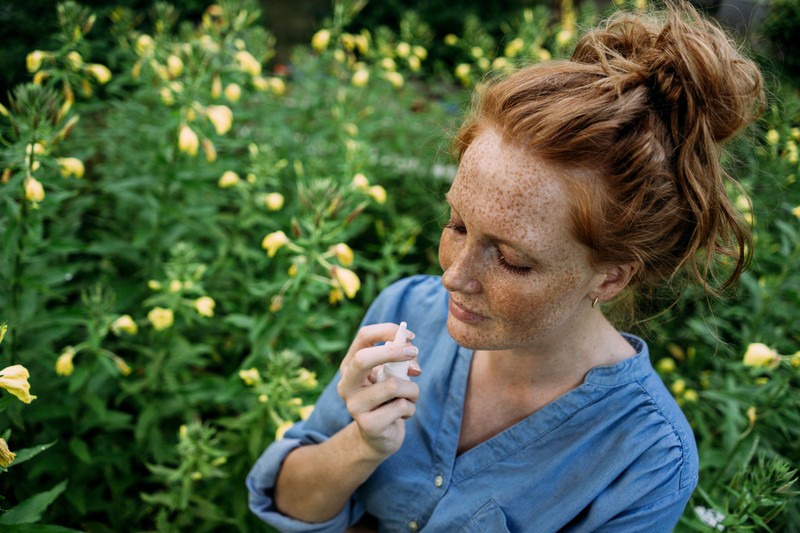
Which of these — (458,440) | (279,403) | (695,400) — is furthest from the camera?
(695,400)

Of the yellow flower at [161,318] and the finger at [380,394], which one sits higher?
the finger at [380,394]

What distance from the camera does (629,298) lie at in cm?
151

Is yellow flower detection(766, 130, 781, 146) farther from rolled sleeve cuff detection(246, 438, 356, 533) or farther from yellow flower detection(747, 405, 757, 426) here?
rolled sleeve cuff detection(246, 438, 356, 533)

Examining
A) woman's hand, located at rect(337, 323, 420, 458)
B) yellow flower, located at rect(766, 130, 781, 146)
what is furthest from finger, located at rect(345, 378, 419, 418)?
yellow flower, located at rect(766, 130, 781, 146)

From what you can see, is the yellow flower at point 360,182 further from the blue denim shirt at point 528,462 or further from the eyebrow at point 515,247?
the eyebrow at point 515,247

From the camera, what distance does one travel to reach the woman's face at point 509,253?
1130mm

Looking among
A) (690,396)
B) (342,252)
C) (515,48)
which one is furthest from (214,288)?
(515,48)

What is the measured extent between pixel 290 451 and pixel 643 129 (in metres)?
1.06

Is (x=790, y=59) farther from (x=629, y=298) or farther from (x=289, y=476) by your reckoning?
(x=289, y=476)

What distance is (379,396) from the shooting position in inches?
48.9

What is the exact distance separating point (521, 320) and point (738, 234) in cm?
47

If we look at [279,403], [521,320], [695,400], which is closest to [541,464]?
[521,320]

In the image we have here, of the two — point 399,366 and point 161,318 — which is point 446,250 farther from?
point 161,318

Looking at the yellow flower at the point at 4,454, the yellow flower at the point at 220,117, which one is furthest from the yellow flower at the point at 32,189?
the yellow flower at the point at 4,454
